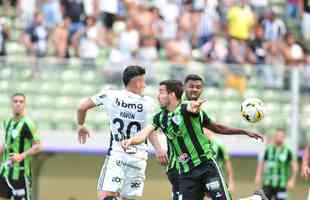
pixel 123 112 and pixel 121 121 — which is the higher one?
pixel 123 112

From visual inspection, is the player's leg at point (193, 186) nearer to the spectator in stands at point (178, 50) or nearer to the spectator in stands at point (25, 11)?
the spectator in stands at point (178, 50)

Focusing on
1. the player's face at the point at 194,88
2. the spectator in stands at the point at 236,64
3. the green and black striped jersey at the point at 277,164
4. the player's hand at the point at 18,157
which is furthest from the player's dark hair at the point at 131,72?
the spectator in stands at the point at 236,64

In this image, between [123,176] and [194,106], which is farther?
[123,176]

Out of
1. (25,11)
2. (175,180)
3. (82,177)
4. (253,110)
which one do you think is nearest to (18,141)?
(175,180)

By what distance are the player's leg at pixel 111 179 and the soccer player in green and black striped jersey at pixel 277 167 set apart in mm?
6502

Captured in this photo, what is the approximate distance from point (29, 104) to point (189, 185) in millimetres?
8377

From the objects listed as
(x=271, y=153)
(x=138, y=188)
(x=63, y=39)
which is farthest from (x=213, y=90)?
(x=138, y=188)

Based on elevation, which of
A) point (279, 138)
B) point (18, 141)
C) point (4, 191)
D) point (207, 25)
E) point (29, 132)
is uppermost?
point (207, 25)

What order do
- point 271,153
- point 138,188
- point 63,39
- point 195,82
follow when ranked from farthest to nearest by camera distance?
point 63,39 → point 271,153 → point 138,188 → point 195,82

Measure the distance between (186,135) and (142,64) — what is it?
805cm

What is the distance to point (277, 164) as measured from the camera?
748 inches

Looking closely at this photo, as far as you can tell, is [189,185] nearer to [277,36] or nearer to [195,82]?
[195,82]

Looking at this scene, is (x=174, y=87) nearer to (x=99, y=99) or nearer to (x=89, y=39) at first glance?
(x=99, y=99)

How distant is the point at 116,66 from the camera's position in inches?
766
